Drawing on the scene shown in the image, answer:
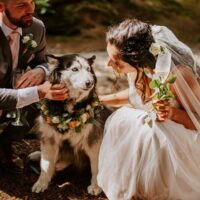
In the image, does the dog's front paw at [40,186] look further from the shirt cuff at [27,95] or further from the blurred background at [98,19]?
the blurred background at [98,19]

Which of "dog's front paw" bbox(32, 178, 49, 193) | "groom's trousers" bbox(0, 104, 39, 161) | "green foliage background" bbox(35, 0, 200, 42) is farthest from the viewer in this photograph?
"green foliage background" bbox(35, 0, 200, 42)

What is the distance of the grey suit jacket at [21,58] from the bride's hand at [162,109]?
0.97 metres

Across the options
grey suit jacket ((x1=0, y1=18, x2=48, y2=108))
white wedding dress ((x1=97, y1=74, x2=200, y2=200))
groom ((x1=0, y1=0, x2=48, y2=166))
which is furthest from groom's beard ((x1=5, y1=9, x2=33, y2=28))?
white wedding dress ((x1=97, y1=74, x2=200, y2=200))

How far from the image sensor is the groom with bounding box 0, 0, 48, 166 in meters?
3.34

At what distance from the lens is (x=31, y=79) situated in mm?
3459

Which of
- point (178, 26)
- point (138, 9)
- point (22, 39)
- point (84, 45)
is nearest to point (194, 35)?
point (178, 26)

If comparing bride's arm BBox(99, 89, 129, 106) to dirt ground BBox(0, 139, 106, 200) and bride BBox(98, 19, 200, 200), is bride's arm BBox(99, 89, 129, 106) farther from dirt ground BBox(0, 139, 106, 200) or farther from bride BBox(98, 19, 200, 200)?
dirt ground BBox(0, 139, 106, 200)

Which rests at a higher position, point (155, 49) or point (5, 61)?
point (155, 49)

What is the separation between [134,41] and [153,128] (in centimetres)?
55

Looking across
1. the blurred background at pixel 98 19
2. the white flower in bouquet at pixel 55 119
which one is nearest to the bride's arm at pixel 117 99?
the white flower in bouquet at pixel 55 119

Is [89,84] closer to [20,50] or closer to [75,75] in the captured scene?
[75,75]

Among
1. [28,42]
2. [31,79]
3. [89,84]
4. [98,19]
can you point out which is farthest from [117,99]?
[98,19]

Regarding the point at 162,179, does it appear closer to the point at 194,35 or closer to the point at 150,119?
the point at 150,119

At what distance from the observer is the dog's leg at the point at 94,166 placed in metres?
3.51
